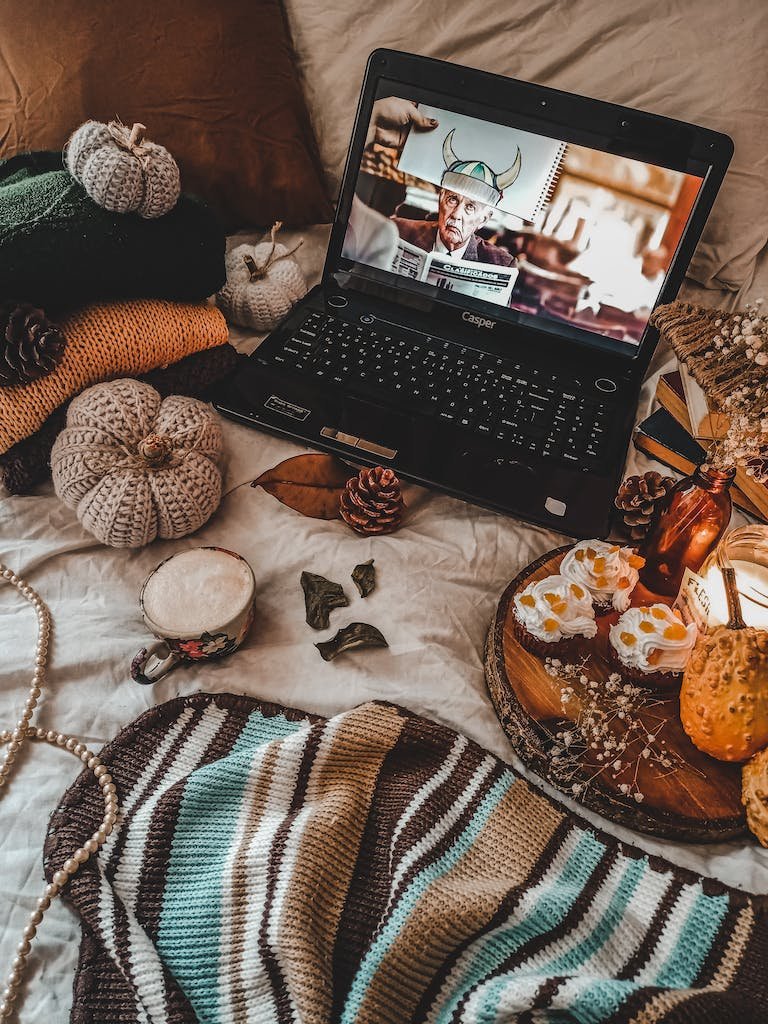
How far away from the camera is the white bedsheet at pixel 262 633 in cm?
54

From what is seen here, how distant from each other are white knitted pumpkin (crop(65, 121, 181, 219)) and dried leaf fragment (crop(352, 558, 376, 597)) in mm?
405

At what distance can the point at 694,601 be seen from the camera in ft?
2.00

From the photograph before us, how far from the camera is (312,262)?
101cm

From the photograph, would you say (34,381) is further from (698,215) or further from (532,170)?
(698,215)

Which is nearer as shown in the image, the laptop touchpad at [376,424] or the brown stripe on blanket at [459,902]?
the brown stripe on blanket at [459,902]

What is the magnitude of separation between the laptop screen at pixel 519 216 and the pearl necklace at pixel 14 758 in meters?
0.57

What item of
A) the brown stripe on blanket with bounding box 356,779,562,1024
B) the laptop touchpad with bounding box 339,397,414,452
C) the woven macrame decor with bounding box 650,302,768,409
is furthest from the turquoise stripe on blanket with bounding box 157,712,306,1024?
the woven macrame decor with bounding box 650,302,768,409

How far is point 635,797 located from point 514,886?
111mm

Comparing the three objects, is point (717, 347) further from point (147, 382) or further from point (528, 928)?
point (147, 382)

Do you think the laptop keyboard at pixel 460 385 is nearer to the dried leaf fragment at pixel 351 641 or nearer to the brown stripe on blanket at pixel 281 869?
the dried leaf fragment at pixel 351 641

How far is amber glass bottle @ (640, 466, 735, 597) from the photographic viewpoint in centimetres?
62

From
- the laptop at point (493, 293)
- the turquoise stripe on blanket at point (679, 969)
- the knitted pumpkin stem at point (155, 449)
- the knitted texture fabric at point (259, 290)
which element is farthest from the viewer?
the knitted texture fabric at point (259, 290)

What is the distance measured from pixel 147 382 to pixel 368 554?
0.31 m

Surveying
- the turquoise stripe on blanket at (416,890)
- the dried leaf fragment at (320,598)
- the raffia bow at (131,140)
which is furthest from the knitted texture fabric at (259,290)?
Result: the turquoise stripe on blanket at (416,890)
